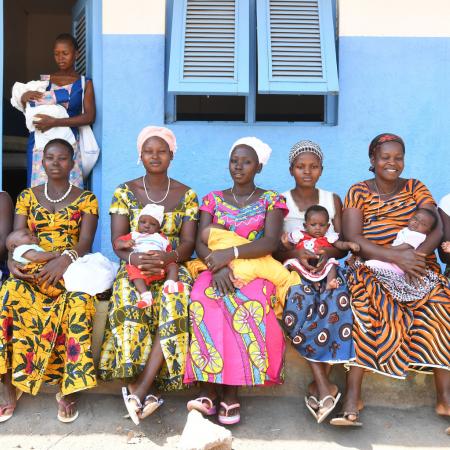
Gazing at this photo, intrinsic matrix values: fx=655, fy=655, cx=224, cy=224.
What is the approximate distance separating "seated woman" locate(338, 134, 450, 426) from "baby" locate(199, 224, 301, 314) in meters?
0.39

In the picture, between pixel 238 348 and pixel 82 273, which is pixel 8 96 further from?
pixel 238 348

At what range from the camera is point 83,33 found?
5668 millimetres

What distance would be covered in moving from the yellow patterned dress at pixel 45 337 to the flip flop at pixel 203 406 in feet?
1.85

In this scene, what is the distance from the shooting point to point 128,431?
3.59m

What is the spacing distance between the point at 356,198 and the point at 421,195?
1.31 ft

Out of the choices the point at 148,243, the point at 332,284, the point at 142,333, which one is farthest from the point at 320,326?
the point at 148,243

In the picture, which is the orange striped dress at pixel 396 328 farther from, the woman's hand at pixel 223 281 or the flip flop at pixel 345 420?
the woman's hand at pixel 223 281

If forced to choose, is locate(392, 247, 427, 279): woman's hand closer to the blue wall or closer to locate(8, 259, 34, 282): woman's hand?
the blue wall

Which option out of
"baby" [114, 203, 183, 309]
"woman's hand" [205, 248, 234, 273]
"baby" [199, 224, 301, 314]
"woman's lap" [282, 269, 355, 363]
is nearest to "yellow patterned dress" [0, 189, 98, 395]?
"baby" [114, 203, 183, 309]

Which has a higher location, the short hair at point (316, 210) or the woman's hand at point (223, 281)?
the short hair at point (316, 210)

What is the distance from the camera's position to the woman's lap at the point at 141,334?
143 inches

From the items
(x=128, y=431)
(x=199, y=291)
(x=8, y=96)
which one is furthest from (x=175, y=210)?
(x=8, y=96)

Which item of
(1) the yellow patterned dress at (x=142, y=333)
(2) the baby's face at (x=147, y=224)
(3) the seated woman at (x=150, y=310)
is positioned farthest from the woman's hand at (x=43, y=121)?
(1) the yellow patterned dress at (x=142, y=333)

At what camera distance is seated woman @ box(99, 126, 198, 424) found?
360cm
